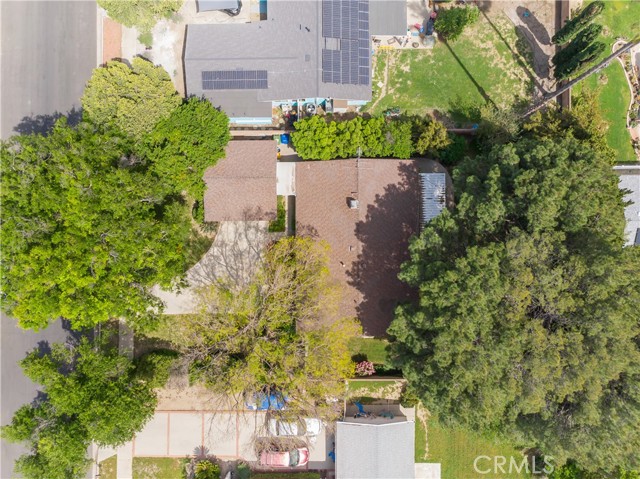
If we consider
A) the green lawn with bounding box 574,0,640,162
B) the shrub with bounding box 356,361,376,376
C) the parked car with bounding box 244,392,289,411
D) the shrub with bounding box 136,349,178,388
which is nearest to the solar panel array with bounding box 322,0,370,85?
the green lawn with bounding box 574,0,640,162

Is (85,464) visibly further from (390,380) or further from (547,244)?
(547,244)

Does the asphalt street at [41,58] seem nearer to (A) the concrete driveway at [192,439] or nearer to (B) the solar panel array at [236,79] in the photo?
(B) the solar panel array at [236,79]


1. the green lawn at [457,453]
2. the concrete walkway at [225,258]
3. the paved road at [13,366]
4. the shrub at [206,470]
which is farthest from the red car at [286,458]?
the paved road at [13,366]

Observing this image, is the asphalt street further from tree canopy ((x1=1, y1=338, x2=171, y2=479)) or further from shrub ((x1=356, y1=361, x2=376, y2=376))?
shrub ((x1=356, y1=361, x2=376, y2=376))

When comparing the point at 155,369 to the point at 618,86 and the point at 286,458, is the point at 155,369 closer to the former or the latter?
the point at 286,458

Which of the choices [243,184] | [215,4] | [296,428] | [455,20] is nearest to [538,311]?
[296,428]
